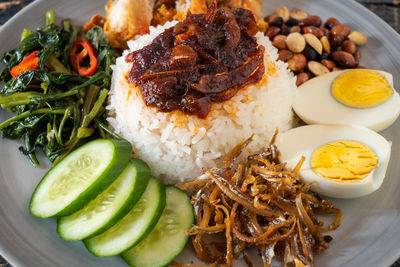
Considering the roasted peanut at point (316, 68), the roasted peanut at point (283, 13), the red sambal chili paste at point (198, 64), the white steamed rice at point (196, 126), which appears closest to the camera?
the red sambal chili paste at point (198, 64)

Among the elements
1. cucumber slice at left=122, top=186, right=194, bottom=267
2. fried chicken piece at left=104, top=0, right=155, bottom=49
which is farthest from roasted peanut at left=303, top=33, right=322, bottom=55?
cucumber slice at left=122, top=186, right=194, bottom=267

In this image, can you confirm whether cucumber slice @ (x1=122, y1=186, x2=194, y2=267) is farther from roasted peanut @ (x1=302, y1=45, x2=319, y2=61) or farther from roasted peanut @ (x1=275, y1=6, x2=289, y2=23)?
roasted peanut @ (x1=275, y1=6, x2=289, y2=23)

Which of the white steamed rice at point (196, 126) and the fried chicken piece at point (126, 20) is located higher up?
the fried chicken piece at point (126, 20)

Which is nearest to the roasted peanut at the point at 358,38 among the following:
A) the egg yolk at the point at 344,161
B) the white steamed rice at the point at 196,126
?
the white steamed rice at the point at 196,126

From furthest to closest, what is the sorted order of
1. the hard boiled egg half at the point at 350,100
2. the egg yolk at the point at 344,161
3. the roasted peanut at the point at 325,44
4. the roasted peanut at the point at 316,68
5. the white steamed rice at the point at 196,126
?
the roasted peanut at the point at 325,44, the roasted peanut at the point at 316,68, the hard boiled egg half at the point at 350,100, the white steamed rice at the point at 196,126, the egg yolk at the point at 344,161

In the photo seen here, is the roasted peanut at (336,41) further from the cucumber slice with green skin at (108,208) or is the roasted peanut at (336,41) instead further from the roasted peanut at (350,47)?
the cucumber slice with green skin at (108,208)

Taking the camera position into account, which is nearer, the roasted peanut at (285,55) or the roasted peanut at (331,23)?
the roasted peanut at (285,55)

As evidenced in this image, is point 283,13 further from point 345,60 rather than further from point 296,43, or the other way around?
point 345,60
